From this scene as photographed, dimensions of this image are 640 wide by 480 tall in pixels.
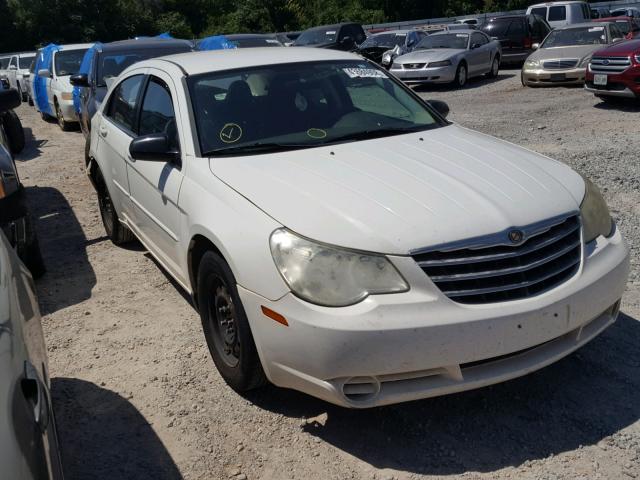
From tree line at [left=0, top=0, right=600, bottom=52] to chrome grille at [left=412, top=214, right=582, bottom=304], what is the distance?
43.0 m

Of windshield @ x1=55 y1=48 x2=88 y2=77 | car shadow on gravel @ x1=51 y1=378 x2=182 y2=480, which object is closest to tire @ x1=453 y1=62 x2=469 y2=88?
windshield @ x1=55 y1=48 x2=88 y2=77

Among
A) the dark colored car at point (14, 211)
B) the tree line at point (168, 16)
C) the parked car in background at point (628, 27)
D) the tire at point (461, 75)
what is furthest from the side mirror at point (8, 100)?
the tree line at point (168, 16)

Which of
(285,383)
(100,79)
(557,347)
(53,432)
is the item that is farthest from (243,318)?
(100,79)

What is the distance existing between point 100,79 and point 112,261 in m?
4.92

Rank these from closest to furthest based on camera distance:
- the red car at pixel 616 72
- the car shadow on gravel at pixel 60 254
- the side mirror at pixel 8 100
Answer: the side mirror at pixel 8 100, the car shadow on gravel at pixel 60 254, the red car at pixel 616 72

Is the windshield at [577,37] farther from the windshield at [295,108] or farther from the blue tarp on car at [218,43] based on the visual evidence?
the windshield at [295,108]

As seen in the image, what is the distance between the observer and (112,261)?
18.9 ft

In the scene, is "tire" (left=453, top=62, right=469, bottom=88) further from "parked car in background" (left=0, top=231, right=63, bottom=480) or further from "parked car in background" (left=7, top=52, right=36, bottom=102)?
"parked car in background" (left=0, top=231, right=63, bottom=480)

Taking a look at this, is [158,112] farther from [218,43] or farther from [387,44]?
[387,44]

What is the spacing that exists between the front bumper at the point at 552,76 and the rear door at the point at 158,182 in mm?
11875

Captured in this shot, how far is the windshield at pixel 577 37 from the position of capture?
1500 centimetres

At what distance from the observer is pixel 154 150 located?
3914mm

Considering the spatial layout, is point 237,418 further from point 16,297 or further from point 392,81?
point 392,81

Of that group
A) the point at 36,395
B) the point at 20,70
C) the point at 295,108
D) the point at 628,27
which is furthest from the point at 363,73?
the point at 20,70
